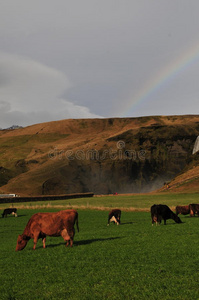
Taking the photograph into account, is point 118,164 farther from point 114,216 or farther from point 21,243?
point 21,243

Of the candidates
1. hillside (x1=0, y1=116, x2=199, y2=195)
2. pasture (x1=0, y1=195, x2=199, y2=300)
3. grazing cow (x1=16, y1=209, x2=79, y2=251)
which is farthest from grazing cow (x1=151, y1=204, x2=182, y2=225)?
hillside (x1=0, y1=116, x2=199, y2=195)

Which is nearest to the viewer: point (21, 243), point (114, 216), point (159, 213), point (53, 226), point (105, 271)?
point (105, 271)

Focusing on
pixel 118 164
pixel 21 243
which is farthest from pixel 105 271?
pixel 118 164

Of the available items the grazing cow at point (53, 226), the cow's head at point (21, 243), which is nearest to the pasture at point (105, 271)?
the cow's head at point (21, 243)

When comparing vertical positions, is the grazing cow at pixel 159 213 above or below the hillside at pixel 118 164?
below

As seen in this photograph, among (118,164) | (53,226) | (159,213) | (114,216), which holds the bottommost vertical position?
(114,216)

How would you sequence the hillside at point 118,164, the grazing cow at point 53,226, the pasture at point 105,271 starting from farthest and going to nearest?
1. the hillside at point 118,164
2. the grazing cow at point 53,226
3. the pasture at point 105,271

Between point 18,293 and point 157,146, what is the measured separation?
15964 centimetres

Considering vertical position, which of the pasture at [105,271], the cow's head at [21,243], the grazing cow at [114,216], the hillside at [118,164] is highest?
the hillside at [118,164]

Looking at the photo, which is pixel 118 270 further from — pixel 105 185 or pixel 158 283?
pixel 105 185

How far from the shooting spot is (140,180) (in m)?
159

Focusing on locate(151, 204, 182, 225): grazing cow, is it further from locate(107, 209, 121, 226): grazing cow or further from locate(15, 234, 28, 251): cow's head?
locate(15, 234, 28, 251): cow's head

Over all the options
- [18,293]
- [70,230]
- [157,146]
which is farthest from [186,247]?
[157,146]

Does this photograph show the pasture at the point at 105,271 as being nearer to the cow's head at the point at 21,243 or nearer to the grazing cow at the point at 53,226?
the cow's head at the point at 21,243
